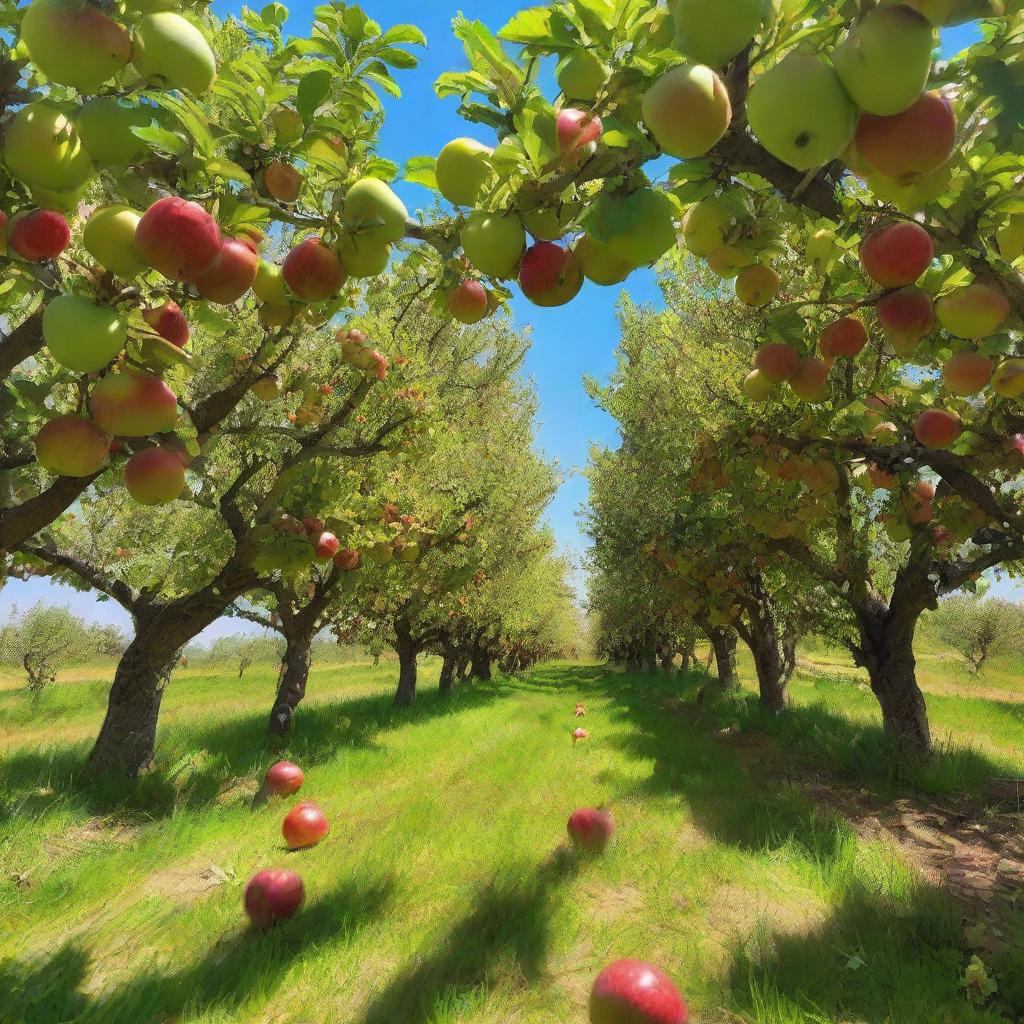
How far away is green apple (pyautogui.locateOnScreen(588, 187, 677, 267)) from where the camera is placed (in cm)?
141

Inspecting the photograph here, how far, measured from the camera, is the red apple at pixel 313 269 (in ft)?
5.76

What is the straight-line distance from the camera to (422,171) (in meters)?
1.69

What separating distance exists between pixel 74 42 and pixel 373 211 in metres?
0.71

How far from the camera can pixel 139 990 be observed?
128 inches

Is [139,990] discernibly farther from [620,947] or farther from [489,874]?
[620,947]

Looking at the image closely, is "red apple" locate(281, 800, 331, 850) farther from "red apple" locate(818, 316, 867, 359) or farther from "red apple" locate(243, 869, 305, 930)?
"red apple" locate(818, 316, 867, 359)

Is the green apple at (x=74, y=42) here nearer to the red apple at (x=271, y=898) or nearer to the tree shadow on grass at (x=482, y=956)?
the tree shadow on grass at (x=482, y=956)


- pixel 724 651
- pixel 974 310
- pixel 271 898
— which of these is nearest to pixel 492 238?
pixel 974 310

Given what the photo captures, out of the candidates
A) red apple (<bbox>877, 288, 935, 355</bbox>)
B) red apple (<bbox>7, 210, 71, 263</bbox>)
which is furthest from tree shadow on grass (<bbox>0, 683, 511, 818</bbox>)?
red apple (<bbox>877, 288, 935, 355</bbox>)

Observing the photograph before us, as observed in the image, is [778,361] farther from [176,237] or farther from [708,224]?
[176,237]

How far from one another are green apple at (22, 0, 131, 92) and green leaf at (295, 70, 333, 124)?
39 cm

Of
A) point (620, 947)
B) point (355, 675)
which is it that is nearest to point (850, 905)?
point (620, 947)

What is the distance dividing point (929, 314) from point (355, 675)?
42.9m

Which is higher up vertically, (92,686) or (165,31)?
(165,31)
